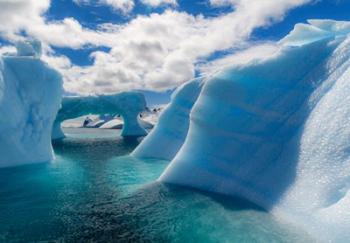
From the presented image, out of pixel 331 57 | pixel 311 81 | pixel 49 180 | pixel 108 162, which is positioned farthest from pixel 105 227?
pixel 108 162

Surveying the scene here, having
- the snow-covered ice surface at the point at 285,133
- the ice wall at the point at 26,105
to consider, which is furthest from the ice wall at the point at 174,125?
the ice wall at the point at 26,105

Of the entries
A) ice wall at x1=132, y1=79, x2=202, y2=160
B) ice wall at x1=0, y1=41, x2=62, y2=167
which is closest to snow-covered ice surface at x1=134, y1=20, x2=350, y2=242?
ice wall at x1=132, y1=79, x2=202, y2=160

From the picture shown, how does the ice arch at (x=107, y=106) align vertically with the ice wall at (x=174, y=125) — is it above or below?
below

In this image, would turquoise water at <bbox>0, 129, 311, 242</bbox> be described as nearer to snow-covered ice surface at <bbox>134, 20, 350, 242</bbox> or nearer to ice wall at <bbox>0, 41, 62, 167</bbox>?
snow-covered ice surface at <bbox>134, 20, 350, 242</bbox>

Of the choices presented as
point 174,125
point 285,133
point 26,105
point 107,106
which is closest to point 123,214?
point 285,133

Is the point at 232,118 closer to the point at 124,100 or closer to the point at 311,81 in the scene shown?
the point at 311,81

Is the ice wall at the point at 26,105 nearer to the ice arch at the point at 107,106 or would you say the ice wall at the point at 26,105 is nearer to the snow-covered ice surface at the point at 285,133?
the snow-covered ice surface at the point at 285,133

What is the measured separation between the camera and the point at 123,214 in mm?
9719

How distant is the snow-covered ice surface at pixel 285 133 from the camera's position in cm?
865

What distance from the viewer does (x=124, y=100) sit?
48.5 meters

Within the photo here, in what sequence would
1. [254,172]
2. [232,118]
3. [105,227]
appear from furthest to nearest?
[232,118], [254,172], [105,227]

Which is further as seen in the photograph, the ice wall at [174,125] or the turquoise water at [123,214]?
the ice wall at [174,125]

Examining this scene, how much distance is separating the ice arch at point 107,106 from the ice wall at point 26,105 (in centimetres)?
2266

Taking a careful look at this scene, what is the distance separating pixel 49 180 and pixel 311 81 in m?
12.9
